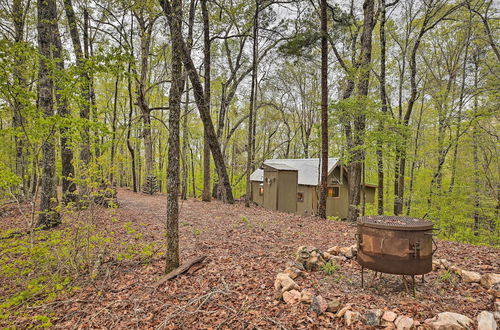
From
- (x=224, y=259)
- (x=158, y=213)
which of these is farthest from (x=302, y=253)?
(x=158, y=213)

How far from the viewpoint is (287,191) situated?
15.8m

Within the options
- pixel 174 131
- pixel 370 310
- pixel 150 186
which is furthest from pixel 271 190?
pixel 370 310

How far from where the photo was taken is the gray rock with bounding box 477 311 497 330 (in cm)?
260

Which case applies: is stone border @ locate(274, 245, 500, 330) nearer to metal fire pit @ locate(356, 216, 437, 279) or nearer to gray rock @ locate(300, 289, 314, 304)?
gray rock @ locate(300, 289, 314, 304)

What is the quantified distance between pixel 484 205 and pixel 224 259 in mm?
12221

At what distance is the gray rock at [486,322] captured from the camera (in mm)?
2596

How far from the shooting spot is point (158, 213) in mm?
8992

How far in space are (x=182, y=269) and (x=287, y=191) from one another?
12111mm

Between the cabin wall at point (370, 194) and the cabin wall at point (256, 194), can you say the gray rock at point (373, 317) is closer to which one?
the cabin wall at point (256, 194)

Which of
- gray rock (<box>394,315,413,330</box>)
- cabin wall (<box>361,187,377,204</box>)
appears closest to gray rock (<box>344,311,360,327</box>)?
gray rock (<box>394,315,413,330</box>)

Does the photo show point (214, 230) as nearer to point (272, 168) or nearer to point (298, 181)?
point (272, 168)

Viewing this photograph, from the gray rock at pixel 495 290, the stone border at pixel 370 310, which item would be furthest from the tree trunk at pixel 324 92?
the gray rock at pixel 495 290

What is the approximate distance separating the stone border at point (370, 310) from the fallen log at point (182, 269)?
1.64 meters

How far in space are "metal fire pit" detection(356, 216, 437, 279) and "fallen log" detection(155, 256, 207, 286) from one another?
118 inches
